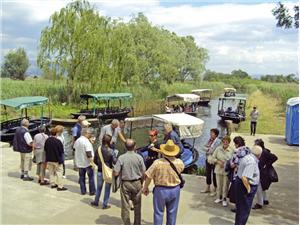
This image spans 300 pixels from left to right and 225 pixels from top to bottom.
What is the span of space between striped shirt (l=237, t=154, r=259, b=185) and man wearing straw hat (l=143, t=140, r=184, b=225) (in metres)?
1.09

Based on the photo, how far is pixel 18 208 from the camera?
287 inches

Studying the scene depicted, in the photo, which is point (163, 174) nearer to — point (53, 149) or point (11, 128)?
point (53, 149)

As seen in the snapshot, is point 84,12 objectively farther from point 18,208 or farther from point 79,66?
point 18,208

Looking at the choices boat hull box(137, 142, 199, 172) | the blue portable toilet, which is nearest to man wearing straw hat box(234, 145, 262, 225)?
boat hull box(137, 142, 199, 172)

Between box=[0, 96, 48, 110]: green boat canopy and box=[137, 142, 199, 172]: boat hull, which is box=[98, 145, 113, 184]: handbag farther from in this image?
box=[0, 96, 48, 110]: green boat canopy

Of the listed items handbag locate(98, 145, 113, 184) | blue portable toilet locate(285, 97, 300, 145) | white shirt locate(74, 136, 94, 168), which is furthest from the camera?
blue portable toilet locate(285, 97, 300, 145)

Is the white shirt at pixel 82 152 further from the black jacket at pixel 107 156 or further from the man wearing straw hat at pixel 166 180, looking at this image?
the man wearing straw hat at pixel 166 180

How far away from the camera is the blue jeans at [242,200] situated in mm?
5973

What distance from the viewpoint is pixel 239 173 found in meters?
6.02

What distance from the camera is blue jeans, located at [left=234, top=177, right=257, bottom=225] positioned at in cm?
597

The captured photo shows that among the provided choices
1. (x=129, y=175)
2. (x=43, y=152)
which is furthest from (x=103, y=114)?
(x=129, y=175)

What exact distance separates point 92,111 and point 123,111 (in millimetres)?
2791

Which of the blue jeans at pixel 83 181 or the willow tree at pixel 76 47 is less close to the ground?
the willow tree at pixel 76 47

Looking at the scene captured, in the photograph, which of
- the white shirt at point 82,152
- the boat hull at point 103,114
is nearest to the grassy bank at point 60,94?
the boat hull at point 103,114
